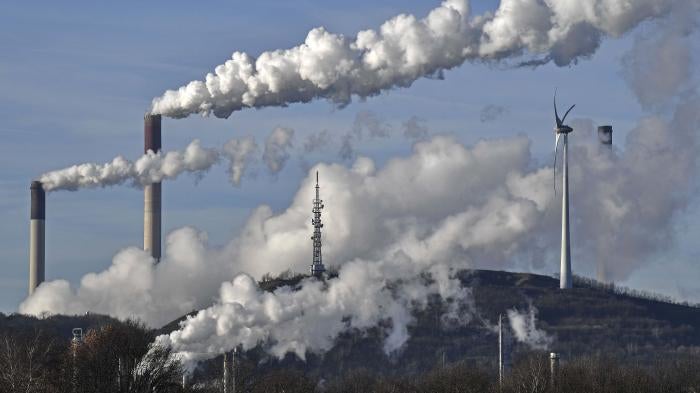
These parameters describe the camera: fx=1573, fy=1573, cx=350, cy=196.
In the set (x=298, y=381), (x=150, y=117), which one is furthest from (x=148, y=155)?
(x=298, y=381)

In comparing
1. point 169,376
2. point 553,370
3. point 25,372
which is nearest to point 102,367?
point 169,376

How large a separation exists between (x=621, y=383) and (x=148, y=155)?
216 feet

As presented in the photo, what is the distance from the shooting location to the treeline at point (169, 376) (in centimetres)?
11206

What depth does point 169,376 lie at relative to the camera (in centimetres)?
11581

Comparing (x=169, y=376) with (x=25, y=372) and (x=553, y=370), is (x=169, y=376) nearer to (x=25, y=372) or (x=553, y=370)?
(x=25, y=372)

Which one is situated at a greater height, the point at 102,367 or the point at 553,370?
the point at 102,367

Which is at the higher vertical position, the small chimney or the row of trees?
the row of trees

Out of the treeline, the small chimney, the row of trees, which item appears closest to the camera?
the row of trees

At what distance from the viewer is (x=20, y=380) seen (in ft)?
323

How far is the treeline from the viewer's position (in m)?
112

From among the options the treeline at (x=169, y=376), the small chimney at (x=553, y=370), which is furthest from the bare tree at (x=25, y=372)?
the small chimney at (x=553, y=370)

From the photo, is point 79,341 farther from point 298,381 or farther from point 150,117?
point 150,117

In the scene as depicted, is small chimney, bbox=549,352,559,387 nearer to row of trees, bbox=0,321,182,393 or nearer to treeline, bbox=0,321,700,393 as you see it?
treeline, bbox=0,321,700,393

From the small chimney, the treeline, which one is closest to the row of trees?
the treeline
